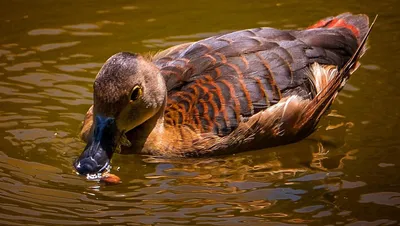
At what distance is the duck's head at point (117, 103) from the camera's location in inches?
277

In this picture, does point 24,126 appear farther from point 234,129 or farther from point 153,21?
point 153,21

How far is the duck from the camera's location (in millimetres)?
7148

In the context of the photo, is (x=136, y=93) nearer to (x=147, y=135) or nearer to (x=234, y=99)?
(x=147, y=135)

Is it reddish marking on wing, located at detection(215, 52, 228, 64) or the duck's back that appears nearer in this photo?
the duck's back

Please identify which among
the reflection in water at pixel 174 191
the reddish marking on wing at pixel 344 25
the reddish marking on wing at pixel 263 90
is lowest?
the reflection in water at pixel 174 191

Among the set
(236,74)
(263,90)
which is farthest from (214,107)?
(263,90)

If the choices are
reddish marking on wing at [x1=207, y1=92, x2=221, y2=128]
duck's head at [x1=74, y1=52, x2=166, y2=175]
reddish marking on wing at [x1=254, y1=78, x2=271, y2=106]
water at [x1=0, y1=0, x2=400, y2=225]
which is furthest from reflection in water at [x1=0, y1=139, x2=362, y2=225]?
reddish marking on wing at [x1=254, y1=78, x2=271, y2=106]

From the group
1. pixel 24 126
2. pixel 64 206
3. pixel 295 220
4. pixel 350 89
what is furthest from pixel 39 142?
pixel 350 89

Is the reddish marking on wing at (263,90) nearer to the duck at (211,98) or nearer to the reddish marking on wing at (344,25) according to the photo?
the duck at (211,98)

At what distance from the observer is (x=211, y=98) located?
296 inches

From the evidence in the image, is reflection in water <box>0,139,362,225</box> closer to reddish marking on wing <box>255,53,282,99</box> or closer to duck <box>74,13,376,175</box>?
duck <box>74,13,376,175</box>

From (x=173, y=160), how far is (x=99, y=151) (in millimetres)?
747

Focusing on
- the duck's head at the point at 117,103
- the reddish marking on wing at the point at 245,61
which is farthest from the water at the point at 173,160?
the reddish marking on wing at the point at 245,61

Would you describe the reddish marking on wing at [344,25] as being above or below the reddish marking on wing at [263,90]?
above
